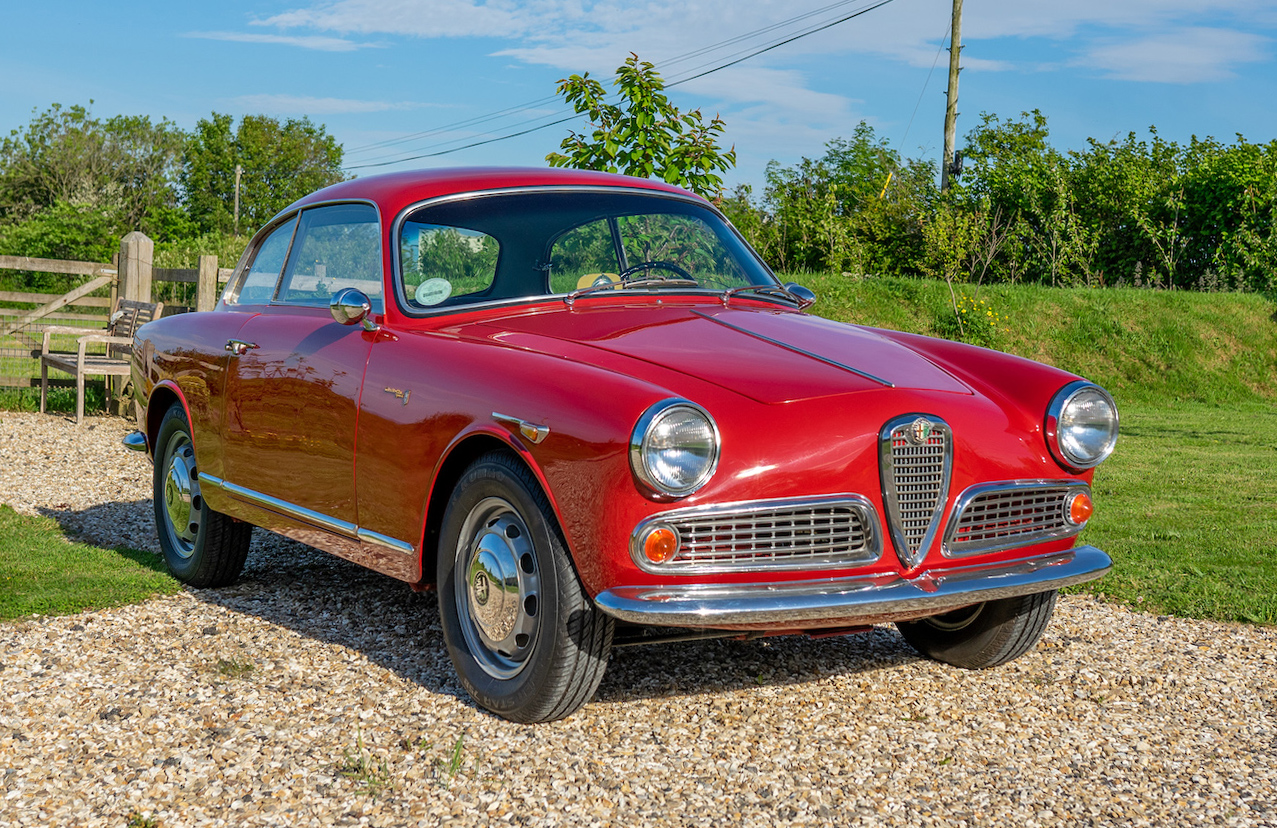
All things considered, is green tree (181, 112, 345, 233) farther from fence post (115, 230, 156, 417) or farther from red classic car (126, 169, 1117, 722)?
red classic car (126, 169, 1117, 722)

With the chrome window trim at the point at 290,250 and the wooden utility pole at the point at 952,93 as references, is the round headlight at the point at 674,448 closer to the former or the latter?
the chrome window trim at the point at 290,250

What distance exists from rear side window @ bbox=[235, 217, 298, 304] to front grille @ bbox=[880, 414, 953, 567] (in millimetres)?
3019

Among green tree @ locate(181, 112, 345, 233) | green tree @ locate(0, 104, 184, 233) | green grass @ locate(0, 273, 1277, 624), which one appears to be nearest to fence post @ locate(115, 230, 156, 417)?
green grass @ locate(0, 273, 1277, 624)

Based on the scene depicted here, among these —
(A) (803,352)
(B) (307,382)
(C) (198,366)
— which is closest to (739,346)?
(A) (803,352)

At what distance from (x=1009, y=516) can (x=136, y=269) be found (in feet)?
39.1

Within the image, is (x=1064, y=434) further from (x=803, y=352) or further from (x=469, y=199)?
(x=469, y=199)

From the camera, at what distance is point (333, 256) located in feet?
15.7

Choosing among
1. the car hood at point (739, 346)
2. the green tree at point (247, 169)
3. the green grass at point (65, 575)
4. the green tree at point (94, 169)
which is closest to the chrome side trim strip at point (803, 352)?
the car hood at point (739, 346)

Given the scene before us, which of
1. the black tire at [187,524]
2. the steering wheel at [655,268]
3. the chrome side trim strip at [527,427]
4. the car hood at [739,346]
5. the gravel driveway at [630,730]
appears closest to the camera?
the gravel driveway at [630,730]

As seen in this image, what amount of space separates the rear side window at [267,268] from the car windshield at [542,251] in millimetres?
1124

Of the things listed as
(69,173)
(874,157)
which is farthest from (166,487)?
(69,173)

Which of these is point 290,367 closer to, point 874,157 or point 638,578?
point 638,578

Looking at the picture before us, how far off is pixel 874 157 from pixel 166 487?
2148 cm

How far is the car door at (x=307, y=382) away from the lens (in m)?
4.25
